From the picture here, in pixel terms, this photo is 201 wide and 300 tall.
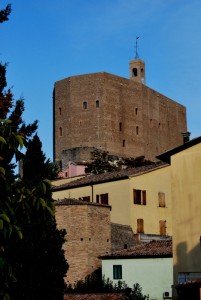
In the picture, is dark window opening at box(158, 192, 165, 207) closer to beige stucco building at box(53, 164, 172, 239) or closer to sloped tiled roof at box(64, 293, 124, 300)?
beige stucco building at box(53, 164, 172, 239)

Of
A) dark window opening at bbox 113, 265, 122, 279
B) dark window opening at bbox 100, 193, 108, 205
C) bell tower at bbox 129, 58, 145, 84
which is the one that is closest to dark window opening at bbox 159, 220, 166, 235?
dark window opening at bbox 100, 193, 108, 205

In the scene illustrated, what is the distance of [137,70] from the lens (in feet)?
364

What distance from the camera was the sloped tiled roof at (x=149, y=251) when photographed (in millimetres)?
34719

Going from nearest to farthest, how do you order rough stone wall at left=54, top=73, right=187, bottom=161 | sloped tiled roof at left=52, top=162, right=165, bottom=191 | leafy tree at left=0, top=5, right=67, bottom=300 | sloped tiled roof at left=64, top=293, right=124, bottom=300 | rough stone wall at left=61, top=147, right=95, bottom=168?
1. leafy tree at left=0, top=5, right=67, bottom=300
2. sloped tiled roof at left=64, top=293, right=124, bottom=300
3. sloped tiled roof at left=52, top=162, right=165, bottom=191
4. rough stone wall at left=61, top=147, right=95, bottom=168
5. rough stone wall at left=54, top=73, right=187, bottom=161

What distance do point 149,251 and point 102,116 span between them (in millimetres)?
60832

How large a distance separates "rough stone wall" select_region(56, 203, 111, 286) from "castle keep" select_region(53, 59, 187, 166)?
2030 inches

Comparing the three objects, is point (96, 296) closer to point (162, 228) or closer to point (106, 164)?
point (162, 228)

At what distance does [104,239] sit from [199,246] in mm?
15529

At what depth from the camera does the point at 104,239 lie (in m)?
39.3

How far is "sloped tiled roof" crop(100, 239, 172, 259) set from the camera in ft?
114

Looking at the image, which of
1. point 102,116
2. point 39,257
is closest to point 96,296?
point 39,257

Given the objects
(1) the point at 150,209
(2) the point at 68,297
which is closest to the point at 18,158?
(2) the point at 68,297

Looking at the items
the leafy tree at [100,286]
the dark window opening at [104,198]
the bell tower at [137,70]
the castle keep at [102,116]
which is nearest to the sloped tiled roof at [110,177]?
the dark window opening at [104,198]

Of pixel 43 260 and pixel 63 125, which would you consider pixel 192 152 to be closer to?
pixel 43 260
